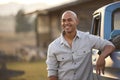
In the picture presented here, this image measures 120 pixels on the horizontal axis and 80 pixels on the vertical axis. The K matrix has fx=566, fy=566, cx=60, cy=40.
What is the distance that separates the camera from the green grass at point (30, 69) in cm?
2070

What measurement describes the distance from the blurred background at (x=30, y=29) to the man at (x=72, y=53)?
40.9 ft

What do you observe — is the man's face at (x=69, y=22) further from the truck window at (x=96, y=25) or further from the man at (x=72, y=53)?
the truck window at (x=96, y=25)

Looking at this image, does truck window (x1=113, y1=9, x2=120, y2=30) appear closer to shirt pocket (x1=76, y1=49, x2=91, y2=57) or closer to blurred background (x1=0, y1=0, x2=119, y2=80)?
shirt pocket (x1=76, y1=49, x2=91, y2=57)

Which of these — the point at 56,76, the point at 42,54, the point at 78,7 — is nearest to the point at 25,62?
the point at 42,54

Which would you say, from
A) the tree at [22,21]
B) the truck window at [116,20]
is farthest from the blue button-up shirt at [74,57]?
the tree at [22,21]

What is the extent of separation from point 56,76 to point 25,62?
65.3 feet

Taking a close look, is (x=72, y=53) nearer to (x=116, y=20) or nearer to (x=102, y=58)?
(x=102, y=58)

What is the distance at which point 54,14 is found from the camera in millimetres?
28031

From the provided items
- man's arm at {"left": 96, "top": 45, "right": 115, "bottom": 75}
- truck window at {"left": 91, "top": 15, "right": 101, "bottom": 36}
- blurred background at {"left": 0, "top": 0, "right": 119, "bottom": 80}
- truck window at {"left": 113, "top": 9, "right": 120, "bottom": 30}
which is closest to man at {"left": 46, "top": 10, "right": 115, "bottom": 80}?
man's arm at {"left": 96, "top": 45, "right": 115, "bottom": 75}

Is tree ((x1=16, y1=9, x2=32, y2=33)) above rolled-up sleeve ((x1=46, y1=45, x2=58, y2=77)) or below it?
above

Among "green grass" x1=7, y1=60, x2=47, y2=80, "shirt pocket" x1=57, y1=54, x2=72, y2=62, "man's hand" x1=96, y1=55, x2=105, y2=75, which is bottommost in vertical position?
"green grass" x1=7, y1=60, x2=47, y2=80

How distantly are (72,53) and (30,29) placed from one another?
803 inches

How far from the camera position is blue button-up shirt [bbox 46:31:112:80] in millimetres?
6324

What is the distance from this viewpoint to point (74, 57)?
20.7ft
